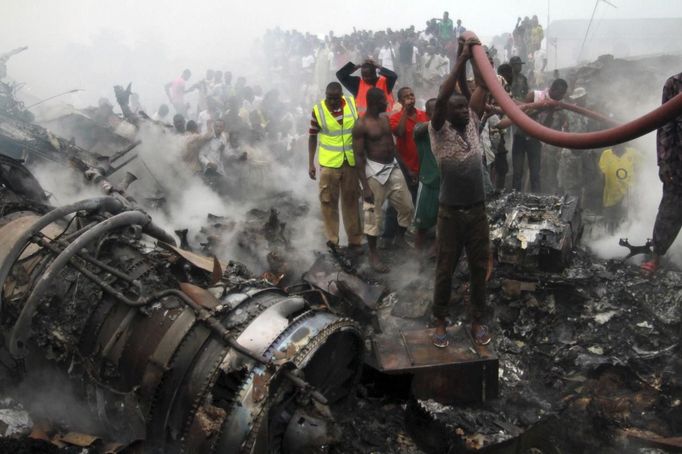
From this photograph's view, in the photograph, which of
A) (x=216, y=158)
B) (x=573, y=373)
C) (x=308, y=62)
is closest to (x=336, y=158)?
(x=573, y=373)

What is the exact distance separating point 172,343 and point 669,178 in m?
4.73

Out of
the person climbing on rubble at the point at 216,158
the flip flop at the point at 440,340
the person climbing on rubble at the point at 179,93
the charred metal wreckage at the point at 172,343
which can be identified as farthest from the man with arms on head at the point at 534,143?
the person climbing on rubble at the point at 179,93

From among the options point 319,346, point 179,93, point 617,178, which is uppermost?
point 179,93

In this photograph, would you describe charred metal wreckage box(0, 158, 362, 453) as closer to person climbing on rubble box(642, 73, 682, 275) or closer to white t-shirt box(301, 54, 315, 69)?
person climbing on rubble box(642, 73, 682, 275)

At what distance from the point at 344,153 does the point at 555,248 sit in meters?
2.59

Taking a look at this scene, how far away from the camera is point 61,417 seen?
12.6ft

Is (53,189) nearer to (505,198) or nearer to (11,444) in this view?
(11,444)

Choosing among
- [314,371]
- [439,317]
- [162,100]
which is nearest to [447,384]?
[439,317]

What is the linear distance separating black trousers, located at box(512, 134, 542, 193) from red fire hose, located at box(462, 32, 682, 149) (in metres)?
4.43

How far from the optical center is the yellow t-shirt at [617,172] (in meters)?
7.05

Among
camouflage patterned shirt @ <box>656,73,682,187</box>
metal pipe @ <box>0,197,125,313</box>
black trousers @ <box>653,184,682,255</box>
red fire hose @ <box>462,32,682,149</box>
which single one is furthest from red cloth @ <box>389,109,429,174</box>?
metal pipe @ <box>0,197,125,313</box>

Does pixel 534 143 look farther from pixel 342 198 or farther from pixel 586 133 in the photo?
pixel 586 133

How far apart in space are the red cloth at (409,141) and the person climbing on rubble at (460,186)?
204 cm

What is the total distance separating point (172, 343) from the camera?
122 inches
